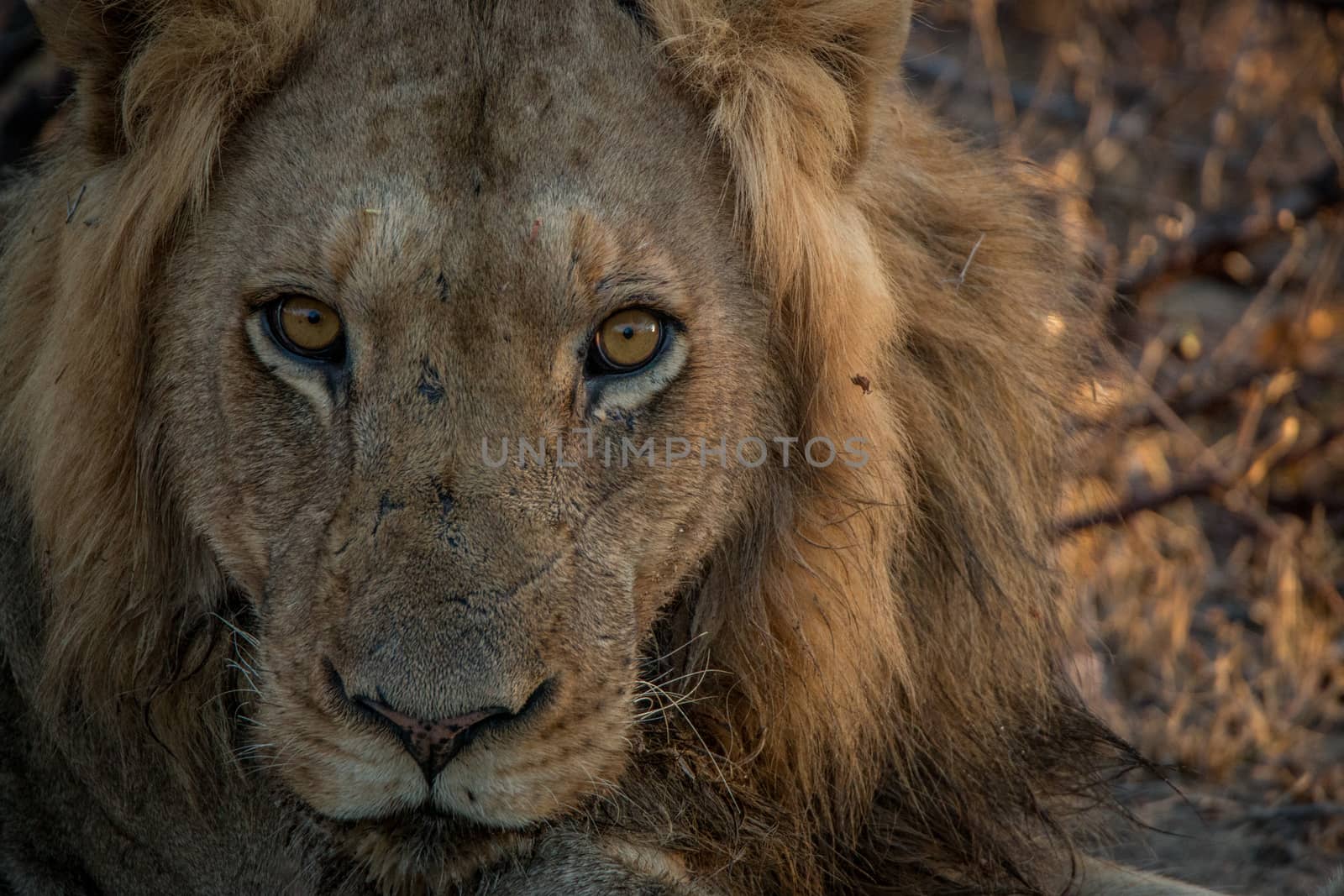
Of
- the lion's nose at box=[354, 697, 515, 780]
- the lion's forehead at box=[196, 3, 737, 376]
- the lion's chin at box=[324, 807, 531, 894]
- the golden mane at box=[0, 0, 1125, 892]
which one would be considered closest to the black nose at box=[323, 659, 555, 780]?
the lion's nose at box=[354, 697, 515, 780]

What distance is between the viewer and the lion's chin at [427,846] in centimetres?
241

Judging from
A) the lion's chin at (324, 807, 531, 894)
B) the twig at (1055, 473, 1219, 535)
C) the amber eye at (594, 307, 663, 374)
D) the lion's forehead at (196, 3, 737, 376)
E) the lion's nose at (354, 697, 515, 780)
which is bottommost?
the lion's chin at (324, 807, 531, 894)

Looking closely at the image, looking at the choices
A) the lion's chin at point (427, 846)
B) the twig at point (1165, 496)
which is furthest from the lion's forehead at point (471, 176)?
the twig at point (1165, 496)

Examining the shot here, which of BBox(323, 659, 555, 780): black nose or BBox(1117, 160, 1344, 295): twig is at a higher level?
BBox(1117, 160, 1344, 295): twig

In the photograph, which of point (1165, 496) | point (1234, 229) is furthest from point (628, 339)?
point (1234, 229)

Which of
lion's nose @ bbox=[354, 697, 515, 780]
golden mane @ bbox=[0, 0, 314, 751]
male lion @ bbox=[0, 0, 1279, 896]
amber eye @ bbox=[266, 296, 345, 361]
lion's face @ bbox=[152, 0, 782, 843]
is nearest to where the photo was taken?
lion's nose @ bbox=[354, 697, 515, 780]

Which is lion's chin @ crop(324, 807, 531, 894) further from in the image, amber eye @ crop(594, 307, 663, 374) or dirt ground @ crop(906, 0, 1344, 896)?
dirt ground @ crop(906, 0, 1344, 896)

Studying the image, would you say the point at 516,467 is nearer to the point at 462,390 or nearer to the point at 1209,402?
the point at 462,390

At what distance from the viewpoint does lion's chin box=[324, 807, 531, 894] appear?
2406 millimetres

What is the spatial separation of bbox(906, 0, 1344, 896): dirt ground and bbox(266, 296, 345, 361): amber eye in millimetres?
1451

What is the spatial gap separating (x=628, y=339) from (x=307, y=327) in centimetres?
55

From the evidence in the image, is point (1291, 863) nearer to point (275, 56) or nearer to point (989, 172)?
point (989, 172)

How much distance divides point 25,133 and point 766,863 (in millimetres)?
3795

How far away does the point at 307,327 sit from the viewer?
260cm
